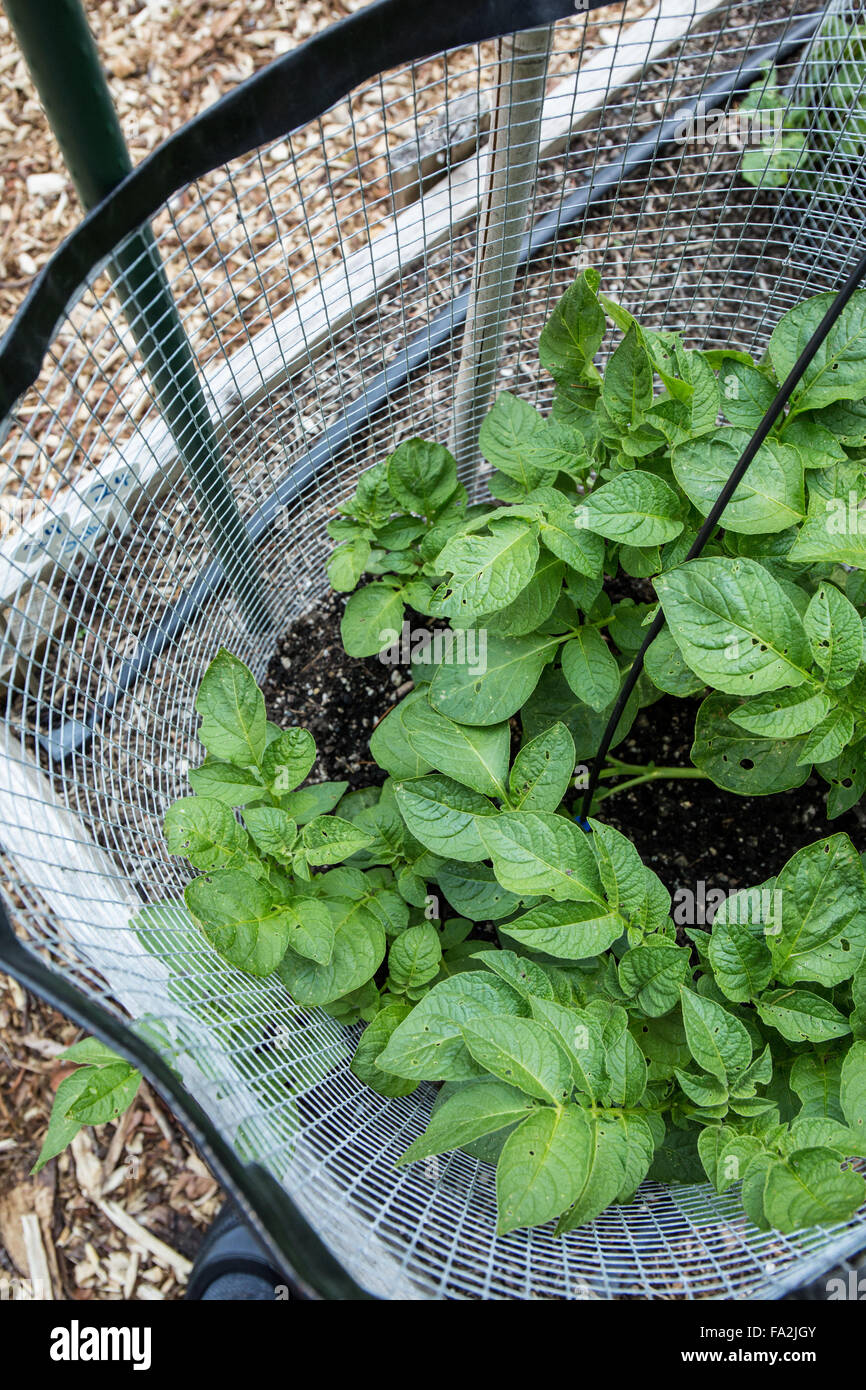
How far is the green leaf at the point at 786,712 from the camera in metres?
1.00

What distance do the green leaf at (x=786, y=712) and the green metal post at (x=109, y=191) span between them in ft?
2.59

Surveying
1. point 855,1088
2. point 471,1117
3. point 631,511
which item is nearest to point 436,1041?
point 471,1117

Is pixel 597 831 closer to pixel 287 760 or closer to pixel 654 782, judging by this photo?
pixel 287 760

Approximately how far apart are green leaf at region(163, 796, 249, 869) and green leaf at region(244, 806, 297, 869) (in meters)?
0.02

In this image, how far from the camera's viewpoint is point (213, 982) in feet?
3.38

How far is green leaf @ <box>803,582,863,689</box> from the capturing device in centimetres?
97

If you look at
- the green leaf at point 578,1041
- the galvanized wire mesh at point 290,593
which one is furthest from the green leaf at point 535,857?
the galvanized wire mesh at point 290,593

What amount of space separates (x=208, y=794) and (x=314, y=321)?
2.90ft

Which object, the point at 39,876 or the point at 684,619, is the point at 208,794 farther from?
the point at 684,619

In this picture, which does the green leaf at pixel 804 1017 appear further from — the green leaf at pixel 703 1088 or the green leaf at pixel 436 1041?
the green leaf at pixel 436 1041

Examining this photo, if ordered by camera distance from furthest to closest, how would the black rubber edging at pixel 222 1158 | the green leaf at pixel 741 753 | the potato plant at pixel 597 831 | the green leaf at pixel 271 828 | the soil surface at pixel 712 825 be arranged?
the soil surface at pixel 712 825, the green leaf at pixel 741 753, the green leaf at pixel 271 828, the potato plant at pixel 597 831, the black rubber edging at pixel 222 1158

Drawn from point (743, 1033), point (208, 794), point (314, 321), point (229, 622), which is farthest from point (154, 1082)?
A: point (314, 321)

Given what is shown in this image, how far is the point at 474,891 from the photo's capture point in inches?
46.9
